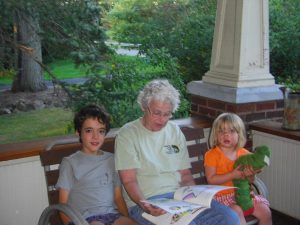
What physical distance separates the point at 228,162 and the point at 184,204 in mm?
527

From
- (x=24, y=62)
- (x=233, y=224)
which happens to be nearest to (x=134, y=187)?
(x=233, y=224)

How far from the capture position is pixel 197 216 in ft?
7.40

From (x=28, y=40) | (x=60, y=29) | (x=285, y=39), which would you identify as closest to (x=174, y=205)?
(x=60, y=29)

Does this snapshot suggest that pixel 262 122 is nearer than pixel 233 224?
No

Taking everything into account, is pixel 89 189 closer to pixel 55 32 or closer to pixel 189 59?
pixel 55 32

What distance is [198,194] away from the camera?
2182 mm

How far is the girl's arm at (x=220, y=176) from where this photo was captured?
7.99ft

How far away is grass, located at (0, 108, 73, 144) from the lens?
5.85 meters

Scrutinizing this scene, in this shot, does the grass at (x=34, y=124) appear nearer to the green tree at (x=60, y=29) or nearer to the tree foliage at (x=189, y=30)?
the tree foliage at (x=189, y=30)

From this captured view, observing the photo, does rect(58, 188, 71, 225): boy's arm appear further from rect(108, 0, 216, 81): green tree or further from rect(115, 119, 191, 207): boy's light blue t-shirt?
rect(108, 0, 216, 81): green tree

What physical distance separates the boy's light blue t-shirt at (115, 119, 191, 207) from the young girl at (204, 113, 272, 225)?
19 centimetres

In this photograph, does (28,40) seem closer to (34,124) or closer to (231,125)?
(34,124)

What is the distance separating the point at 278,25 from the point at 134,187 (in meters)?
3.87

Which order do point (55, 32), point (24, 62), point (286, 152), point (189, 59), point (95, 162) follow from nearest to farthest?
point (95, 162)
point (286, 152)
point (55, 32)
point (24, 62)
point (189, 59)
